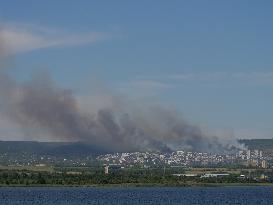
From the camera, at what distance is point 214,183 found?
7392 inches

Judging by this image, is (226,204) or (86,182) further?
(86,182)

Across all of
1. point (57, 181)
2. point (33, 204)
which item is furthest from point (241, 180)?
point (33, 204)

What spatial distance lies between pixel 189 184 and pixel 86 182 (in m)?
25.3

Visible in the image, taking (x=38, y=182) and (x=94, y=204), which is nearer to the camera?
(x=94, y=204)

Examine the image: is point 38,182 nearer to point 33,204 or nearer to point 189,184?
point 189,184

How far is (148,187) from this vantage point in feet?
582

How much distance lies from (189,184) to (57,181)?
3126 centimetres

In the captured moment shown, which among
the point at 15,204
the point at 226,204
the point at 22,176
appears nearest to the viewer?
the point at 15,204

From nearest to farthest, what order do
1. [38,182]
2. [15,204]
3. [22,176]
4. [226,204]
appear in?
[15,204], [226,204], [38,182], [22,176]

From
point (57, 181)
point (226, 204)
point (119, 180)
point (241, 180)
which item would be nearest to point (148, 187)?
point (119, 180)

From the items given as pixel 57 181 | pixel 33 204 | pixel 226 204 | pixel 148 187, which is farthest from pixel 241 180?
pixel 33 204

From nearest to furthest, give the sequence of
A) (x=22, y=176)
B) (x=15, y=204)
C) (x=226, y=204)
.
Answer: (x=15, y=204)
(x=226, y=204)
(x=22, y=176)

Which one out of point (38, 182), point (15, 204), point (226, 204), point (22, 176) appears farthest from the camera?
point (22, 176)

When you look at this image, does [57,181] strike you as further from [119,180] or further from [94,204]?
[94,204]
